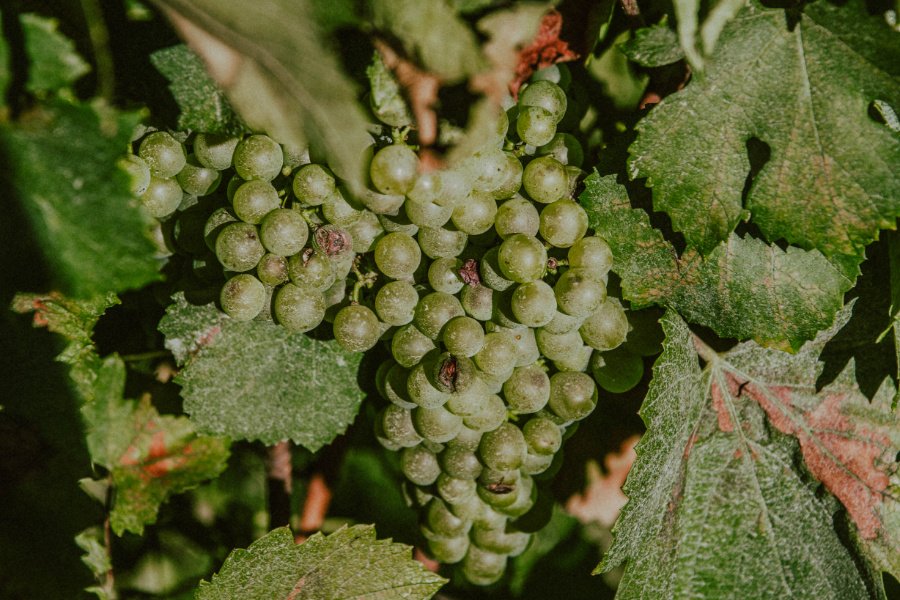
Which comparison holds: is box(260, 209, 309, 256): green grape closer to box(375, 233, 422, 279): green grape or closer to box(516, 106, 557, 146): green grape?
box(375, 233, 422, 279): green grape

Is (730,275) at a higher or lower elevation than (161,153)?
higher

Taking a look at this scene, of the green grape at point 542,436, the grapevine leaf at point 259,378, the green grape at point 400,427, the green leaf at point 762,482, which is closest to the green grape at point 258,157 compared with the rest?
the grapevine leaf at point 259,378

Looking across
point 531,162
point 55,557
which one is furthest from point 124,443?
point 531,162

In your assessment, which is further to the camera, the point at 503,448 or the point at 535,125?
the point at 503,448

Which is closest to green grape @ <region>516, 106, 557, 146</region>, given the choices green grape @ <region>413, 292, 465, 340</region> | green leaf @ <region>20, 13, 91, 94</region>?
green grape @ <region>413, 292, 465, 340</region>

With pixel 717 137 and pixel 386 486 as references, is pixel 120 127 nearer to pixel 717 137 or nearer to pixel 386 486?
pixel 717 137

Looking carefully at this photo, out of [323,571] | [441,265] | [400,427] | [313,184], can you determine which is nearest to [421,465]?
[400,427]

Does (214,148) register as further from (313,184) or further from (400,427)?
(400,427)
